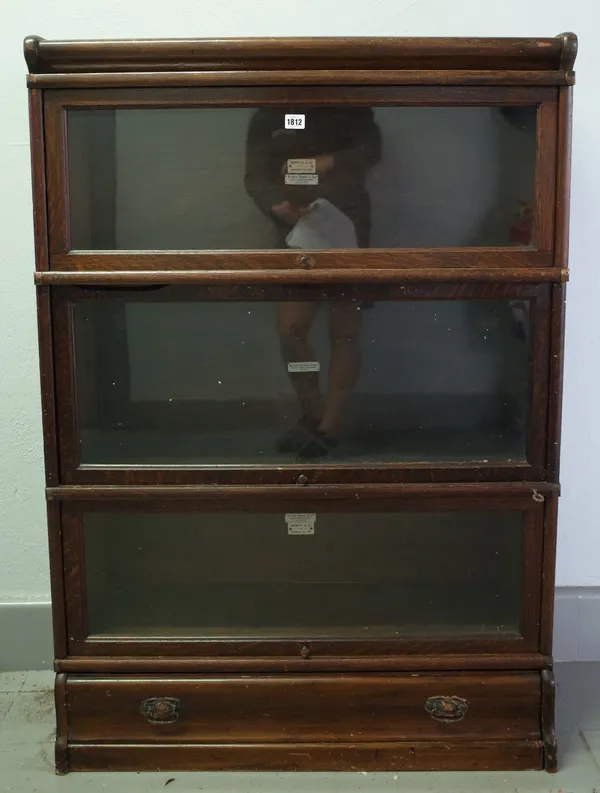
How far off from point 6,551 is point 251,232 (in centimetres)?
121

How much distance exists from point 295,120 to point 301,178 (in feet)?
Result: 0.38

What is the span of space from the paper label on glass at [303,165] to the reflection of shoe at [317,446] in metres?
0.55

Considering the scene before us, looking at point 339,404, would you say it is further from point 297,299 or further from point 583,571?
point 583,571

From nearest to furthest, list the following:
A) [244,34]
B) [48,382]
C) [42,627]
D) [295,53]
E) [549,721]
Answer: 1. [295,53]
2. [48,382]
3. [549,721]
4. [244,34]
5. [42,627]

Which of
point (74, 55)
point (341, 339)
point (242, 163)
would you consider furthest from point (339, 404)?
point (74, 55)

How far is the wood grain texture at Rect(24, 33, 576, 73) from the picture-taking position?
1.56 metres

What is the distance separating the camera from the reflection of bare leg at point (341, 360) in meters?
1.70

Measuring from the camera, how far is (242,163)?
1654 millimetres

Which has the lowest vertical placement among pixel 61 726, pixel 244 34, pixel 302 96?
pixel 61 726

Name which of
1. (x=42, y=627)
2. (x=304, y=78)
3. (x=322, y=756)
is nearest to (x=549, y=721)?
(x=322, y=756)

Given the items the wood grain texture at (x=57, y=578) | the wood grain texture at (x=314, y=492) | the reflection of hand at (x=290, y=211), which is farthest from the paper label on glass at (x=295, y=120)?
the wood grain texture at (x=57, y=578)

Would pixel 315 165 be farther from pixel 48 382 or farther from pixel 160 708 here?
pixel 160 708

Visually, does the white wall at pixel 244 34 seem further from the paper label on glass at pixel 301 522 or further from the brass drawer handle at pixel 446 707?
the paper label on glass at pixel 301 522

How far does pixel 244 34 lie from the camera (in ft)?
6.79
